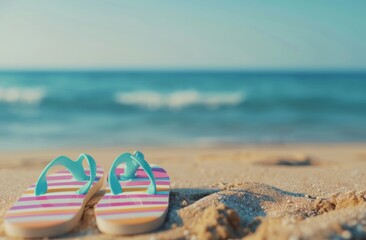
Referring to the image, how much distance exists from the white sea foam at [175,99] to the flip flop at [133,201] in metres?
14.2

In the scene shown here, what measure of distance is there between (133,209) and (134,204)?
79mm

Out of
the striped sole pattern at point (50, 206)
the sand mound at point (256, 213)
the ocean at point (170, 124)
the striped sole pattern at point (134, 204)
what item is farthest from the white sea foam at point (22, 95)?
the sand mound at point (256, 213)

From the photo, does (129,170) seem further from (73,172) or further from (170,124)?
(170,124)

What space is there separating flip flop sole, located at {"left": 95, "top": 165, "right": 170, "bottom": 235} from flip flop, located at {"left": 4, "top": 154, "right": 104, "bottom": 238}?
0.48ft

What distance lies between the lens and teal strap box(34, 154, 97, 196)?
2689 mm

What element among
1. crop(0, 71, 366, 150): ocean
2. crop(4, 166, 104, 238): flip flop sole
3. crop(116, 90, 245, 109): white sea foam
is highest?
crop(4, 166, 104, 238): flip flop sole

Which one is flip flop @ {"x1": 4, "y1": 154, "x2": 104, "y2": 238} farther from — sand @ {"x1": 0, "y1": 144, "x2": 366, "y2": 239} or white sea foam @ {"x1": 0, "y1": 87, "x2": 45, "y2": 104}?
Result: white sea foam @ {"x1": 0, "y1": 87, "x2": 45, "y2": 104}

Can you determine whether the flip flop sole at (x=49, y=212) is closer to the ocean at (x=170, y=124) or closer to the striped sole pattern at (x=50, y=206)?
the striped sole pattern at (x=50, y=206)

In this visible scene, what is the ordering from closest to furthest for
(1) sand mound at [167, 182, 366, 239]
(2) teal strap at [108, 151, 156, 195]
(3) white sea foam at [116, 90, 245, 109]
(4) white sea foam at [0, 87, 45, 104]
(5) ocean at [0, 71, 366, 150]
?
(1) sand mound at [167, 182, 366, 239] → (2) teal strap at [108, 151, 156, 195] → (5) ocean at [0, 71, 366, 150] → (3) white sea foam at [116, 90, 245, 109] → (4) white sea foam at [0, 87, 45, 104]


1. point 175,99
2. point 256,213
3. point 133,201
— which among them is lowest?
point 175,99

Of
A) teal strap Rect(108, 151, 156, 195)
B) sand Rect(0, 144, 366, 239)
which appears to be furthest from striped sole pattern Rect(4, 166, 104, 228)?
teal strap Rect(108, 151, 156, 195)

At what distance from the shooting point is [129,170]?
9.64 ft

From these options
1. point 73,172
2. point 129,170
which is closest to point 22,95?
point 73,172

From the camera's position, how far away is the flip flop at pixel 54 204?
218cm
